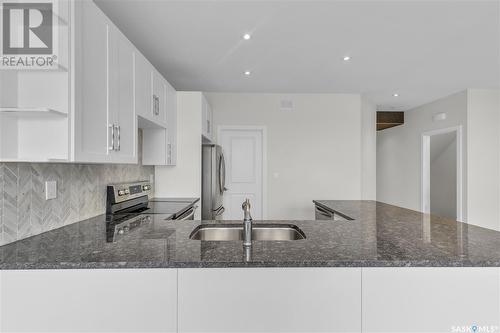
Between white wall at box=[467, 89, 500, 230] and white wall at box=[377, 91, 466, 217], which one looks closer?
white wall at box=[467, 89, 500, 230]

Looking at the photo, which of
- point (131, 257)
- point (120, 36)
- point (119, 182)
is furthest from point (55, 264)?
point (119, 182)

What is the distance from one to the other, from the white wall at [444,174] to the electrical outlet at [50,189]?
686cm

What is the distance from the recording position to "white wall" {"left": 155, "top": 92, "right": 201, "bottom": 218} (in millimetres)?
3568

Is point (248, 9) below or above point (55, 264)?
above

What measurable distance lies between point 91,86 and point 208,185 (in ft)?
7.53

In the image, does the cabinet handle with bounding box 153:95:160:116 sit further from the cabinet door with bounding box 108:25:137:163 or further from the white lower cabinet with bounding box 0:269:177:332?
the white lower cabinet with bounding box 0:269:177:332

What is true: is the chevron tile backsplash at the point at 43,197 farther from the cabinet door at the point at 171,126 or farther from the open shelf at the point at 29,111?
the cabinet door at the point at 171,126

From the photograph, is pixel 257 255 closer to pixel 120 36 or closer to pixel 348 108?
pixel 120 36

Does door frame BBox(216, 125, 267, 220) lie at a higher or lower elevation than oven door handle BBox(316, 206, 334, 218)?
higher

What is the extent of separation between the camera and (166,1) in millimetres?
2156

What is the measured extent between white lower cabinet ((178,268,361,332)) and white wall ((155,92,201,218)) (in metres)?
2.51

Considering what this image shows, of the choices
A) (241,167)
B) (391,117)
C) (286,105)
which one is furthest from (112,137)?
(391,117)

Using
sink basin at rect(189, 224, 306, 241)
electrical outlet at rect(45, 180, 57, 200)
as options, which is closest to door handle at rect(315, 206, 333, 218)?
sink basin at rect(189, 224, 306, 241)

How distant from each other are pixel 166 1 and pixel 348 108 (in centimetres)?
368
